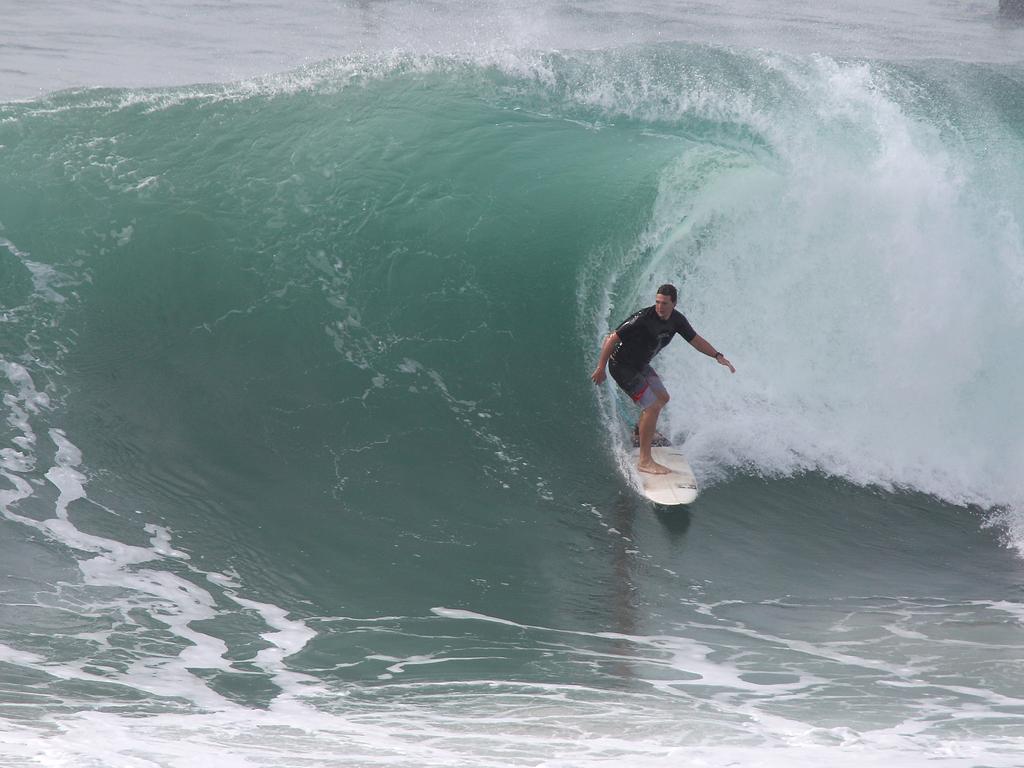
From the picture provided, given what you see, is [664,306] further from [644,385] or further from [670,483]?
[670,483]

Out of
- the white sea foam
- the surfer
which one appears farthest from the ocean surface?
the surfer

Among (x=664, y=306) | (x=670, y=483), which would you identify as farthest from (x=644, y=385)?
(x=670, y=483)

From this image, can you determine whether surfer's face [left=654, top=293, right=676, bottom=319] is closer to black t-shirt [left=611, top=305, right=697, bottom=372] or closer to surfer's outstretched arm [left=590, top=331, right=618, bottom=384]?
black t-shirt [left=611, top=305, right=697, bottom=372]

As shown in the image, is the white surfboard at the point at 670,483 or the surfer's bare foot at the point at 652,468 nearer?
the white surfboard at the point at 670,483

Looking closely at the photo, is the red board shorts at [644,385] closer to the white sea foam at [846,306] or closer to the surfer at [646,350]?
the surfer at [646,350]

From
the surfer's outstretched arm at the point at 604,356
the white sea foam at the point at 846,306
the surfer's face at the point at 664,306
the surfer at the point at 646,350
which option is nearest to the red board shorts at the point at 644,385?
the surfer at the point at 646,350

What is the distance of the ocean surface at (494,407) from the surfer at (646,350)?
2.53 feet

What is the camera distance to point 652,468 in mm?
8445

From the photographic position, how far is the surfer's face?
25.4ft

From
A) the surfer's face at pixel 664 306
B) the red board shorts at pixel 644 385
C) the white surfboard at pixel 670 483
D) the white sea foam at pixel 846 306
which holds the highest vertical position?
the white sea foam at pixel 846 306

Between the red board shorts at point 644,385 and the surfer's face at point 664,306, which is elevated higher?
the surfer's face at point 664,306

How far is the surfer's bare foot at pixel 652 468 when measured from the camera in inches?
332

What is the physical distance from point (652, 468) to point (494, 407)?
1669 mm

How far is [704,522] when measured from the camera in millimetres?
8156
